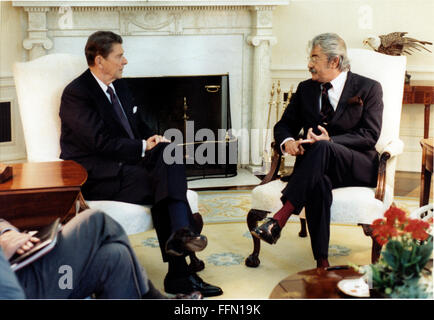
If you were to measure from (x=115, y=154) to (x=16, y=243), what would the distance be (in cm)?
75

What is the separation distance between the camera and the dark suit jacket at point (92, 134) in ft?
7.02

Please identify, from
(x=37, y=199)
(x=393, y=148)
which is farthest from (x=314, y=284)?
(x=393, y=148)

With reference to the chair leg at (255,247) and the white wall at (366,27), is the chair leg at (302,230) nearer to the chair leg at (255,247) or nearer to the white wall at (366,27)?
the chair leg at (255,247)

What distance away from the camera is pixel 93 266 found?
1.53m

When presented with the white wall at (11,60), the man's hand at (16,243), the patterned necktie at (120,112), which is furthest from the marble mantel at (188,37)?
the man's hand at (16,243)

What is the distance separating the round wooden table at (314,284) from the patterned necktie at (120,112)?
3.16ft

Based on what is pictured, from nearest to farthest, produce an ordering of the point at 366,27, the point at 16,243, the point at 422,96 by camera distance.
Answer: the point at 16,243 → the point at 422,96 → the point at 366,27

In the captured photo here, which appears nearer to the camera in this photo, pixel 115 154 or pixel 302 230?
pixel 115 154

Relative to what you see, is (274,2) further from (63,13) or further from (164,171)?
(164,171)

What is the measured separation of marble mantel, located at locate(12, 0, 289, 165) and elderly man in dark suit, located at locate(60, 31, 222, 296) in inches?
56.6

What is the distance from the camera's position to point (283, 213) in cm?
215

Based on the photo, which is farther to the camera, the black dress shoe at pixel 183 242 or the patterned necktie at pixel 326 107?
the patterned necktie at pixel 326 107

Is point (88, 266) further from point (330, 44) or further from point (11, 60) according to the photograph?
point (11, 60)
